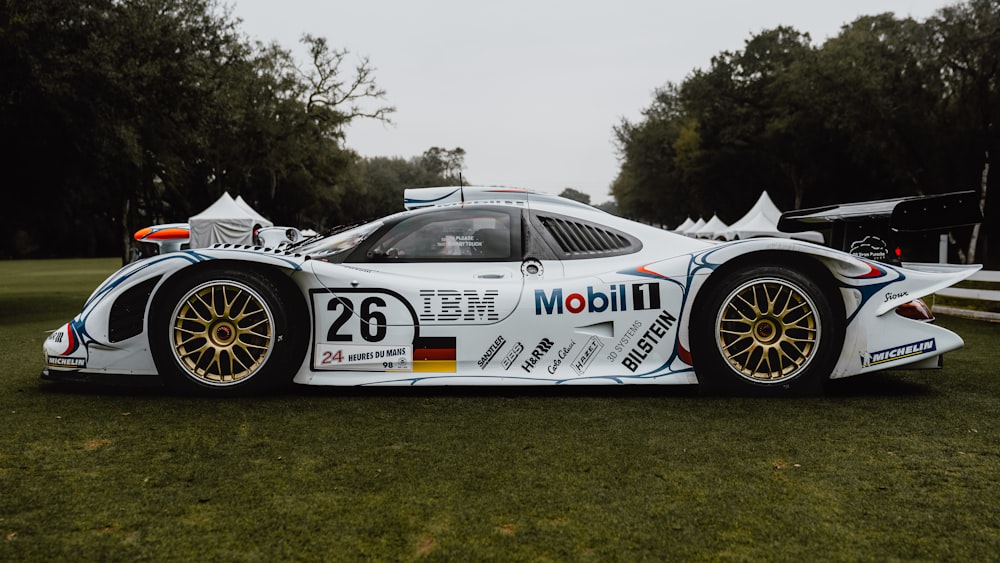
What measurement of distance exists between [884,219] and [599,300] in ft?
10.3

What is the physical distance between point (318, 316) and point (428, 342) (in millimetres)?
698

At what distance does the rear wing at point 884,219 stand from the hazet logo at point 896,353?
1.00 m

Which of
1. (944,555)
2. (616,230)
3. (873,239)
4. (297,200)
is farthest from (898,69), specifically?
(297,200)

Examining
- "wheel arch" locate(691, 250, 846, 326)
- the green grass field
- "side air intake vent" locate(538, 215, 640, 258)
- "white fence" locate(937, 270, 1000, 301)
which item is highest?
"side air intake vent" locate(538, 215, 640, 258)

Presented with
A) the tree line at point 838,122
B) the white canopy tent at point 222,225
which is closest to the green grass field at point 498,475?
the white canopy tent at point 222,225

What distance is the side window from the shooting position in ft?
15.5

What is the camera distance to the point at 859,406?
434 centimetres

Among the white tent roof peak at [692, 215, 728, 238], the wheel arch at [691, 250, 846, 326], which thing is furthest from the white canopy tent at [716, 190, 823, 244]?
the wheel arch at [691, 250, 846, 326]

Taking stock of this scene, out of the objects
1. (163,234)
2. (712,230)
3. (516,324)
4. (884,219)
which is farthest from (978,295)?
(712,230)

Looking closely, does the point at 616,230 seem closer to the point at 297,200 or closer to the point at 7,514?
the point at 7,514

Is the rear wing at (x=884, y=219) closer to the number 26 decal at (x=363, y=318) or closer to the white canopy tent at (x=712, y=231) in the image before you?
the number 26 decal at (x=363, y=318)

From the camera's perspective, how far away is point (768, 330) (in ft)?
14.8

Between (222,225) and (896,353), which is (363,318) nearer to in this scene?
(896,353)

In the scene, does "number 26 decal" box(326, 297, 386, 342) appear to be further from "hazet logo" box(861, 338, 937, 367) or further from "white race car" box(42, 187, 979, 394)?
"hazet logo" box(861, 338, 937, 367)
